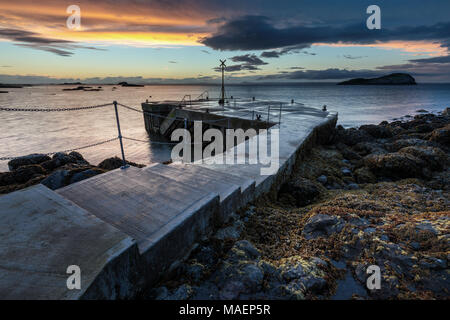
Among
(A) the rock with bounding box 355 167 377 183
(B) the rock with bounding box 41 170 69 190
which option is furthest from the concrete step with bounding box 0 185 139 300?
(A) the rock with bounding box 355 167 377 183

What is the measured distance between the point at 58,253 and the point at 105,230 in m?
0.41

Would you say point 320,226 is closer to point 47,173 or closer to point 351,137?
point 47,173

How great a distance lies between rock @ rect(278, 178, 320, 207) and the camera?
5660mm

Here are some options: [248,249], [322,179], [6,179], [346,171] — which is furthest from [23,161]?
[346,171]

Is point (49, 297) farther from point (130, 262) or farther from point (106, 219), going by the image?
point (106, 219)

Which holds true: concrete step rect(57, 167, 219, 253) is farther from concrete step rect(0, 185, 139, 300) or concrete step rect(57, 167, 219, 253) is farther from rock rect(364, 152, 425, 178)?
rock rect(364, 152, 425, 178)

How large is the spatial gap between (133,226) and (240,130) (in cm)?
1180

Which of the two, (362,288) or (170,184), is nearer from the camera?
(362,288)

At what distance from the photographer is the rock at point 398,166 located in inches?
299

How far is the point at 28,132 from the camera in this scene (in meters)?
24.8

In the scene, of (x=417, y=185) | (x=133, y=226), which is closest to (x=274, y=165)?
(x=133, y=226)

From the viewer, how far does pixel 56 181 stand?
17.9 feet

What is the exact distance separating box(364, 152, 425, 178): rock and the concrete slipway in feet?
21.4

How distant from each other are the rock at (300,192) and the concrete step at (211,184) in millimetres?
2277
